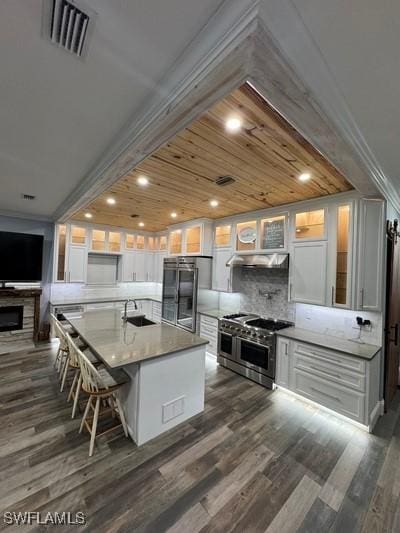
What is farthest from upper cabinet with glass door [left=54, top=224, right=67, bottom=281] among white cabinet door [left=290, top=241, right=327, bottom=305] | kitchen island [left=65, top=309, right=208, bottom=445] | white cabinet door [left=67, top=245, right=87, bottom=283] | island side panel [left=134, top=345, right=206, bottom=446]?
white cabinet door [left=290, top=241, right=327, bottom=305]

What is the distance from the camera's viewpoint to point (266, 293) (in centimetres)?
391

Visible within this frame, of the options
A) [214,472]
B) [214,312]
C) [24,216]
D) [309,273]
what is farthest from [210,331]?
[24,216]

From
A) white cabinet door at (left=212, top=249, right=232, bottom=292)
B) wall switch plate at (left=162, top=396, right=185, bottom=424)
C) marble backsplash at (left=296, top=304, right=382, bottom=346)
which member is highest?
white cabinet door at (left=212, top=249, right=232, bottom=292)

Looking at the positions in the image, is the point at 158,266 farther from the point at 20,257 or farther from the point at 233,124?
the point at 233,124

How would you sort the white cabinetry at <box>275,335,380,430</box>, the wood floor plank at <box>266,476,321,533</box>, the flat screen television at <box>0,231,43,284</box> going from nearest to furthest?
the wood floor plank at <box>266,476,321,533</box>
the white cabinetry at <box>275,335,380,430</box>
the flat screen television at <box>0,231,43,284</box>

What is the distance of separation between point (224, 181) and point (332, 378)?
8.49 feet

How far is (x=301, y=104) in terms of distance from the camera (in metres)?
1.21

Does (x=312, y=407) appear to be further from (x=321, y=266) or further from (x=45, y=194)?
(x=45, y=194)

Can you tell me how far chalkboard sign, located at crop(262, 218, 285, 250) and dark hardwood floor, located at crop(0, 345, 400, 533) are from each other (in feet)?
7.27

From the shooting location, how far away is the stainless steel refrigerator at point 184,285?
4461 millimetres

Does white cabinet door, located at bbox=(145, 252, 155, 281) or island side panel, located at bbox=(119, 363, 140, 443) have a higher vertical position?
white cabinet door, located at bbox=(145, 252, 155, 281)

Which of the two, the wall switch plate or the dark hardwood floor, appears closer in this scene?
the dark hardwood floor

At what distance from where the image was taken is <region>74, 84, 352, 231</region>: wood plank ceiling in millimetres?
1531

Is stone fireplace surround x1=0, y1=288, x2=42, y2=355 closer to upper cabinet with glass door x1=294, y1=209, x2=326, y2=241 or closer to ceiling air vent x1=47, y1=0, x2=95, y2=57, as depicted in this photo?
ceiling air vent x1=47, y1=0, x2=95, y2=57
